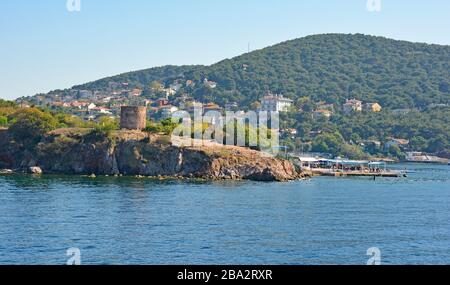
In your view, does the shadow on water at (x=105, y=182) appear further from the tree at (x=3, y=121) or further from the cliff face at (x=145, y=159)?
the tree at (x=3, y=121)

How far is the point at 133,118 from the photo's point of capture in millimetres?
101438

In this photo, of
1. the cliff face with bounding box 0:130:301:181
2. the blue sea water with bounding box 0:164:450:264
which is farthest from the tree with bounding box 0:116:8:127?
the blue sea water with bounding box 0:164:450:264

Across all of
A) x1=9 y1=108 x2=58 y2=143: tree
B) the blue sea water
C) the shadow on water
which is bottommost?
the shadow on water

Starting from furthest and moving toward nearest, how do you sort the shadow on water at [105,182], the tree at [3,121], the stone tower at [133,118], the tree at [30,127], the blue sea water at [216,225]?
1. the tree at [3,121]
2. the tree at [30,127]
3. the stone tower at [133,118]
4. the shadow on water at [105,182]
5. the blue sea water at [216,225]

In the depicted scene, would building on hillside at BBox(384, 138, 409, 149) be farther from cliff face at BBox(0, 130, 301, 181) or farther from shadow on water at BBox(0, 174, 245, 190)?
shadow on water at BBox(0, 174, 245, 190)

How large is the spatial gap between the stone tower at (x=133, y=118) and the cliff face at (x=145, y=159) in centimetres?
433

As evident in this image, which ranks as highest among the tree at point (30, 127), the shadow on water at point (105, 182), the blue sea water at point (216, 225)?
the tree at point (30, 127)

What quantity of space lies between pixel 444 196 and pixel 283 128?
121 m

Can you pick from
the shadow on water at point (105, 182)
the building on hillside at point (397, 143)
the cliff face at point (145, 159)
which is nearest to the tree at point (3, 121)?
the cliff face at point (145, 159)

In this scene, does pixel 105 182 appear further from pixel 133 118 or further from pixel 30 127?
pixel 30 127

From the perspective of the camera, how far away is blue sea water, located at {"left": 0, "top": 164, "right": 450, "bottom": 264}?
31516 mm

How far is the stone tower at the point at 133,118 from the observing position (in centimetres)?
10106

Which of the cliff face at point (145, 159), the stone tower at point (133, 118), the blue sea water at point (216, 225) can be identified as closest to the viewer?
the blue sea water at point (216, 225)

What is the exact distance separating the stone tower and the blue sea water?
101 ft
